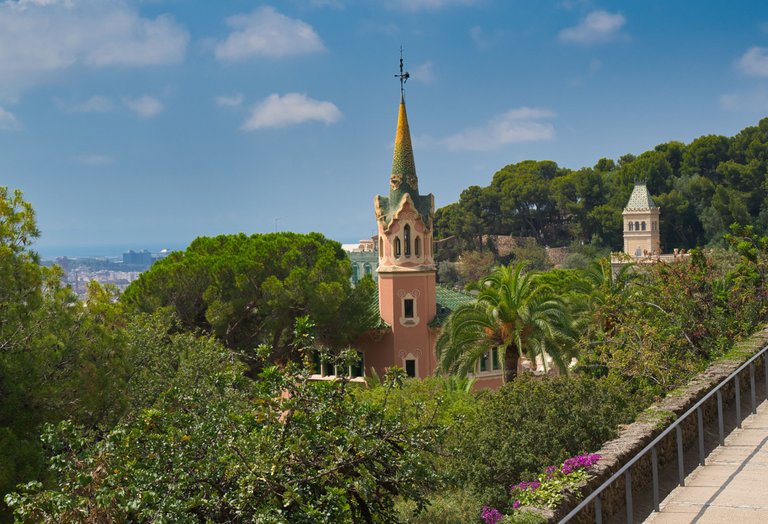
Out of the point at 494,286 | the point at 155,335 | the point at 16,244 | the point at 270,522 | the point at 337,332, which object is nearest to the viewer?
the point at 270,522

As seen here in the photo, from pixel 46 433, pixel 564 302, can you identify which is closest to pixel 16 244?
pixel 46 433

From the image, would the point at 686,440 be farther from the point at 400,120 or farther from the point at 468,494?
the point at 400,120

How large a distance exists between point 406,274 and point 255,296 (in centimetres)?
614

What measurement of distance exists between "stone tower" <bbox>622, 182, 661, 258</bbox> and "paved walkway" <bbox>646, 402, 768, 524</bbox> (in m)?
80.9

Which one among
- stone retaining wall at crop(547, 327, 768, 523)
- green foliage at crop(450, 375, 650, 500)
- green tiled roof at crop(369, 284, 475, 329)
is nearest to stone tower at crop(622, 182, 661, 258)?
green tiled roof at crop(369, 284, 475, 329)

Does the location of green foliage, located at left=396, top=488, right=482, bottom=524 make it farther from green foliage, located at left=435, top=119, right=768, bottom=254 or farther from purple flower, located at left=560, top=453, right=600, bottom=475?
green foliage, located at left=435, top=119, right=768, bottom=254

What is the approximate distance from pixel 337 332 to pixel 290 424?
91.4ft

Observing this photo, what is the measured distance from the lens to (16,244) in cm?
1762

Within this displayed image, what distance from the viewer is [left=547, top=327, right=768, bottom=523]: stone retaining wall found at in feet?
29.9

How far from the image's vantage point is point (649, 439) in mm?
10523

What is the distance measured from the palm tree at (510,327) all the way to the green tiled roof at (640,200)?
6535 cm

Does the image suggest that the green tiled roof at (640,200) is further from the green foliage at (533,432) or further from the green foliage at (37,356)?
the green foliage at (37,356)

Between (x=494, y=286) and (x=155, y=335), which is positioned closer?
(x=155, y=335)

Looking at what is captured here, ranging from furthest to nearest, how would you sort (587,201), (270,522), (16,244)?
(587,201)
(16,244)
(270,522)
